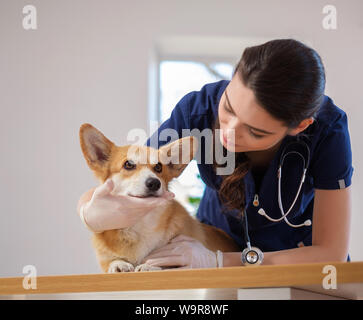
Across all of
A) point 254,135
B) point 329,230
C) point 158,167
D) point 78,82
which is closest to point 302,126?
point 254,135

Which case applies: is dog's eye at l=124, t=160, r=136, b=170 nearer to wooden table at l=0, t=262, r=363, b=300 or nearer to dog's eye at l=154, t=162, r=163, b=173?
dog's eye at l=154, t=162, r=163, b=173

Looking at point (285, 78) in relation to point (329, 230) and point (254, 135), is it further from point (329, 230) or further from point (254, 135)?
point (329, 230)

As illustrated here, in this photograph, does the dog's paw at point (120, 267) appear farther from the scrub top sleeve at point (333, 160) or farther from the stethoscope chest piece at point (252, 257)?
the scrub top sleeve at point (333, 160)

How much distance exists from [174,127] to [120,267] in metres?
0.45

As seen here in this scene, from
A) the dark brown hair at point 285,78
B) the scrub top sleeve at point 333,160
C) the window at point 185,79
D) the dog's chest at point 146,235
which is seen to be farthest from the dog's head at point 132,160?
the window at point 185,79

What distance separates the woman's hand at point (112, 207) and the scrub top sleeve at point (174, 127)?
0.27m

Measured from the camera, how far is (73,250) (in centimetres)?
215

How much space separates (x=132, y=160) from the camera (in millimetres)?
1026

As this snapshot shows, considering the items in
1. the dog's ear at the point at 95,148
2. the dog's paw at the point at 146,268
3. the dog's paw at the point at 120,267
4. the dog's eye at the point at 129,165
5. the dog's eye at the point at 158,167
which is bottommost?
the dog's paw at the point at 120,267

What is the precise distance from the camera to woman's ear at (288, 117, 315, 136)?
1023mm

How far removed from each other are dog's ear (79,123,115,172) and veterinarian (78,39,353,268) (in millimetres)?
77

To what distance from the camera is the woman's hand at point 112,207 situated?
90cm
